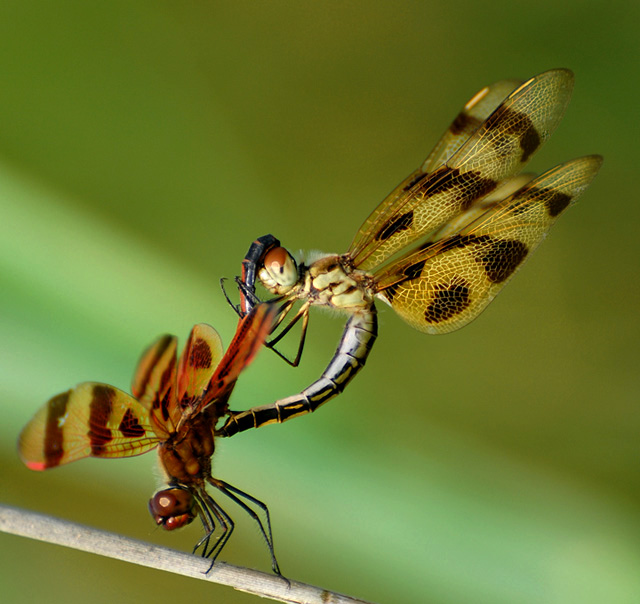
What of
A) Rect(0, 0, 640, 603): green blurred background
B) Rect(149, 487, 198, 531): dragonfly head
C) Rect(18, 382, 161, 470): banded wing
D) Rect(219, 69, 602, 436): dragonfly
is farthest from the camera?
Rect(0, 0, 640, 603): green blurred background

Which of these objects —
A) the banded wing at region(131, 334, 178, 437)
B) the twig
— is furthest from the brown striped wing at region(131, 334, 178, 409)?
the twig

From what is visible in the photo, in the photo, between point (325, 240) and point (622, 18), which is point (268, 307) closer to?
point (325, 240)

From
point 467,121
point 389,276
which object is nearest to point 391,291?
point 389,276

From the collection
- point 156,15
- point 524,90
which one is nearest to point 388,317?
point 524,90

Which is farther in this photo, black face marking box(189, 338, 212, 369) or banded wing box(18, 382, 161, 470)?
black face marking box(189, 338, 212, 369)

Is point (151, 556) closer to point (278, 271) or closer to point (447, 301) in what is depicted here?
point (278, 271)

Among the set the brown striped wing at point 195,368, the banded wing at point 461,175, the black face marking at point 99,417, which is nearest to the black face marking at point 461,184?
the banded wing at point 461,175

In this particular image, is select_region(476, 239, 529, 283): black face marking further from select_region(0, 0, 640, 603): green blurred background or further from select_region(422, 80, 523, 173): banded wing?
select_region(0, 0, 640, 603): green blurred background

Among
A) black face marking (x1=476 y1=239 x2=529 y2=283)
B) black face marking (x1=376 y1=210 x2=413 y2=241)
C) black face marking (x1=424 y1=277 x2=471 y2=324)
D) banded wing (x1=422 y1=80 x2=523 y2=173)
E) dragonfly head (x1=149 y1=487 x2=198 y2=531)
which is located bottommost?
dragonfly head (x1=149 y1=487 x2=198 y2=531)

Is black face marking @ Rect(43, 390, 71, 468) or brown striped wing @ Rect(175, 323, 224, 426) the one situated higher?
brown striped wing @ Rect(175, 323, 224, 426)
